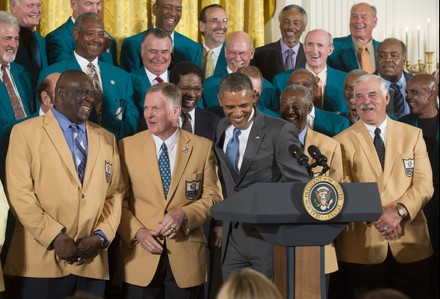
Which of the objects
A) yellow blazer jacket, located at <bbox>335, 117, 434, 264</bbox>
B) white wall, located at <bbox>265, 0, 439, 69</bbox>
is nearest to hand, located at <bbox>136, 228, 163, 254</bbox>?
yellow blazer jacket, located at <bbox>335, 117, 434, 264</bbox>

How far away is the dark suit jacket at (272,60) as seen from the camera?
7.37 meters

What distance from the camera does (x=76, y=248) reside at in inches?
200

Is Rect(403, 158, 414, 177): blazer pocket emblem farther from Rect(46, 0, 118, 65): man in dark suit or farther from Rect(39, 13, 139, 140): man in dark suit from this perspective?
Rect(46, 0, 118, 65): man in dark suit

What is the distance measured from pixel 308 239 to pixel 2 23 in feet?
8.89

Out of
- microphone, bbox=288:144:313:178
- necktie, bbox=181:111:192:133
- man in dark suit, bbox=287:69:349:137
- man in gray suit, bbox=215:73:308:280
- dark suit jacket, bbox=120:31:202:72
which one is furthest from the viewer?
dark suit jacket, bbox=120:31:202:72

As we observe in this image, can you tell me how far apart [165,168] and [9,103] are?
1.14 m

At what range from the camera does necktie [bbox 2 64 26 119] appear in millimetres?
5895

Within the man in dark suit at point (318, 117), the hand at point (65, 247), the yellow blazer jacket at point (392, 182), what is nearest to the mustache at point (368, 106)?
the yellow blazer jacket at point (392, 182)

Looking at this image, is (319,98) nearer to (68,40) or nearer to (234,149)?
A: (234,149)

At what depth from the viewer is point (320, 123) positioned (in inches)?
251

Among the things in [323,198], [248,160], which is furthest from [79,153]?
[323,198]

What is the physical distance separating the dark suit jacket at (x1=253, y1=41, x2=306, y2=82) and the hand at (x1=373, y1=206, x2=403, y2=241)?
2.00m

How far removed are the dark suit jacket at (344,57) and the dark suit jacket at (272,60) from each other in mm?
264

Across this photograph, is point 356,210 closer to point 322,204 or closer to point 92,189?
point 322,204
